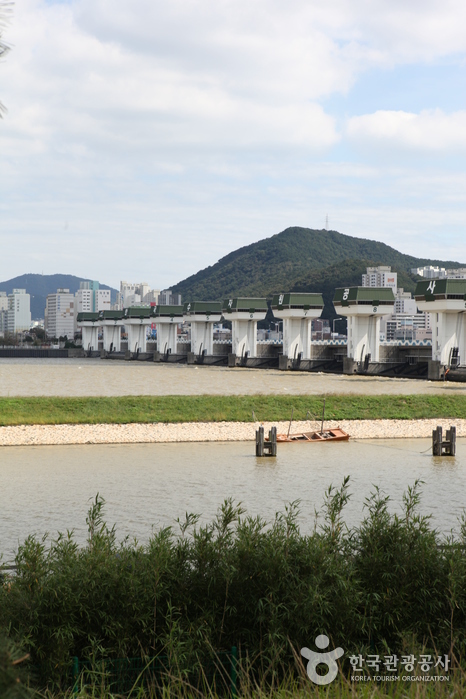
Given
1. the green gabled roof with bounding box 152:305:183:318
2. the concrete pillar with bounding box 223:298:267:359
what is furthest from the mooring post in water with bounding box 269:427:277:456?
the green gabled roof with bounding box 152:305:183:318

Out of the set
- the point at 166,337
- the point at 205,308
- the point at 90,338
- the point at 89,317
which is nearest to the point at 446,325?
the point at 205,308

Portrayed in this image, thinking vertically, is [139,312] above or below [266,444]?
above

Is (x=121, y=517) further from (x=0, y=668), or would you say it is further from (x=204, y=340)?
(x=204, y=340)

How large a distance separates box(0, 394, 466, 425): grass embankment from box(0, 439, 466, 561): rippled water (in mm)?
2945

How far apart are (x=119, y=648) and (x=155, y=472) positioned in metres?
14.6

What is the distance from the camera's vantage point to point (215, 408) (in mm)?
31266

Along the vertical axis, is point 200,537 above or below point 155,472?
above

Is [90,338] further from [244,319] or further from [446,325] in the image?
[446,325]

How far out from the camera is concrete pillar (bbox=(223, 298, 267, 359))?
80.0m

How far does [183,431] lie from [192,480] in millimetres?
9214

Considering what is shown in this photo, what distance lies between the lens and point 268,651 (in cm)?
614

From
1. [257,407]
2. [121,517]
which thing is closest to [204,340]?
[257,407]

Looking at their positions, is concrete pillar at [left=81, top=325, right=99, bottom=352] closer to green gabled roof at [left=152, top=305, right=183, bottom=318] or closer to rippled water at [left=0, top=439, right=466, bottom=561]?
green gabled roof at [left=152, top=305, right=183, bottom=318]

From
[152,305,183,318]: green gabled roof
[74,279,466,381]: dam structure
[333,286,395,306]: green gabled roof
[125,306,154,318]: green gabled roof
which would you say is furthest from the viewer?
[125,306,154,318]: green gabled roof
